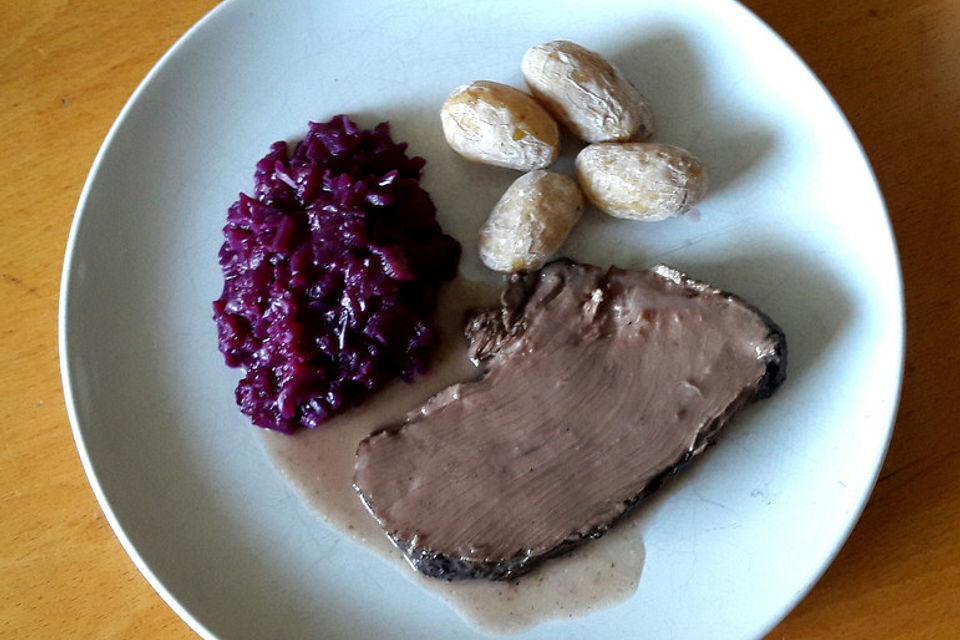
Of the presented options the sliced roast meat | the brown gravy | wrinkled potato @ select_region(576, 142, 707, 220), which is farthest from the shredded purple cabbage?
wrinkled potato @ select_region(576, 142, 707, 220)

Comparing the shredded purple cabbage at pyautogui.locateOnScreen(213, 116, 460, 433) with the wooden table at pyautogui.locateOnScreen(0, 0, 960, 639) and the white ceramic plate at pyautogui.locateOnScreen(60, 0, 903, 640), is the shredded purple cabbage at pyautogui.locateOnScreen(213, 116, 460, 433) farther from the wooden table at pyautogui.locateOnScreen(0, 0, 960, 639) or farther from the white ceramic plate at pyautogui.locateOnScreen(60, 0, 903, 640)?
the wooden table at pyautogui.locateOnScreen(0, 0, 960, 639)

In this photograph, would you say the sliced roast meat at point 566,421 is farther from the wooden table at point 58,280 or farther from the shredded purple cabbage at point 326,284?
the wooden table at point 58,280

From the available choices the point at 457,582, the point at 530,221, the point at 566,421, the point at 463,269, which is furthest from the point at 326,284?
the point at 457,582

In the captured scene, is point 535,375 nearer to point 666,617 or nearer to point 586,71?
point 666,617

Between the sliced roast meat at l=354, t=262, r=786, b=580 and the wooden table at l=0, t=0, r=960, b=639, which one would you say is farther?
the wooden table at l=0, t=0, r=960, b=639

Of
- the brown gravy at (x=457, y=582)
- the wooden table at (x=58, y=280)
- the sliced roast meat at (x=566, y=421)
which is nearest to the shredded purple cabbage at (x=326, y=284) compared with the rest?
the brown gravy at (x=457, y=582)
